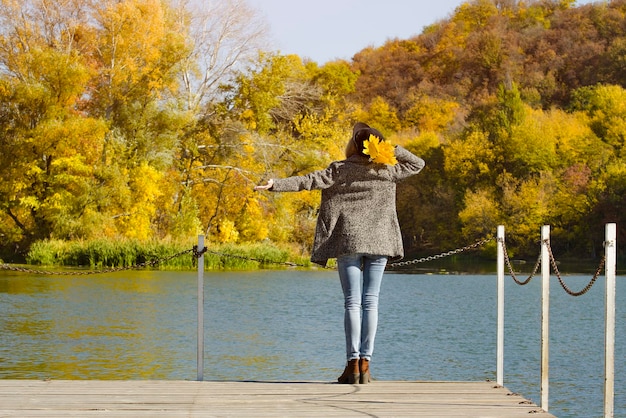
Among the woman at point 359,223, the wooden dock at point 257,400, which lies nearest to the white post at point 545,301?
the wooden dock at point 257,400

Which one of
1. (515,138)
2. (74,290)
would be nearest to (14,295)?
(74,290)

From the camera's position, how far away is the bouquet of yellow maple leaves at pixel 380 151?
6219 mm

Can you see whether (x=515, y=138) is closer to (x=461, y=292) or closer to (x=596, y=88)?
(x=596, y=88)

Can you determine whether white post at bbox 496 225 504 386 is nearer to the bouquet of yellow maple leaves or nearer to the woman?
the woman

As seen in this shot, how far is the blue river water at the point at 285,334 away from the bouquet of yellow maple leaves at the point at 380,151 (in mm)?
4274

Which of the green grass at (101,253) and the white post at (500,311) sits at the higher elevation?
the green grass at (101,253)

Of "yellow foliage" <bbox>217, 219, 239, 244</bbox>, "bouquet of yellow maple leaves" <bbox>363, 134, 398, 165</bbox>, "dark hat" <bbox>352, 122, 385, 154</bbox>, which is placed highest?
"yellow foliage" <bbox>217, 219, 239, 244</bbox>

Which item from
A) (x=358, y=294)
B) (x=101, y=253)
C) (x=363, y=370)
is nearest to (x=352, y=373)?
(x=363, y=370)

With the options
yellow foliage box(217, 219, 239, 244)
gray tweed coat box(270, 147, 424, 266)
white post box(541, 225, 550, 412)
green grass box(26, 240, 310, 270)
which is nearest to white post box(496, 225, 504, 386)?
white post box(541, 225, 550, 412)

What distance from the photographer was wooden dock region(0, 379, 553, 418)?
17.8 feet

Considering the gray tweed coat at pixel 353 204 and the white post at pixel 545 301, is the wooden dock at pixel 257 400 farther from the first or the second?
the gray tweed coat at pixel 353 204

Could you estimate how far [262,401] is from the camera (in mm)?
5801

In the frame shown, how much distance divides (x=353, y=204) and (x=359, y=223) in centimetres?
14

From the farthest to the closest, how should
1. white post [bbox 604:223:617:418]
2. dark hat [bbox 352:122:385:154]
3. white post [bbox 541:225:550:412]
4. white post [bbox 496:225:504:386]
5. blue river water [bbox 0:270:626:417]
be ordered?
blue river water [bbox 0:270:626:417], white post [bbox 496:225:504:386], dark hat [bbox 352:122:385:154], white post [bbox 541:225:550:412], white post [bbox 604:223:617:418]
